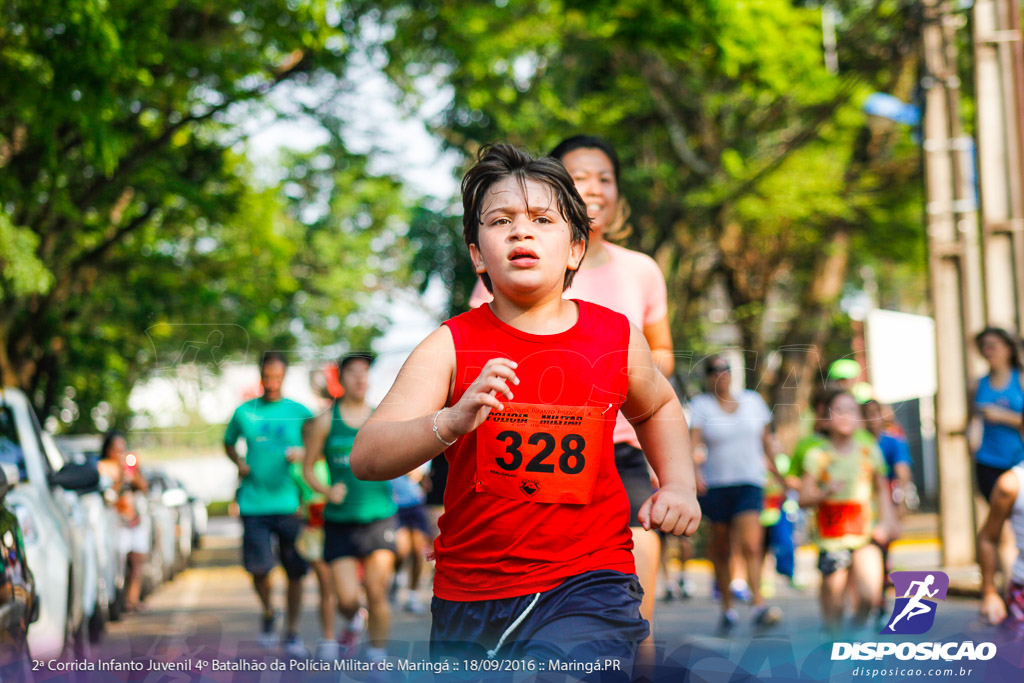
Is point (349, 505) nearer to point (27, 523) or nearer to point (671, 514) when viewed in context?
point (27, 523)

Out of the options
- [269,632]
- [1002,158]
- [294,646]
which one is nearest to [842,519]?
[294,646]

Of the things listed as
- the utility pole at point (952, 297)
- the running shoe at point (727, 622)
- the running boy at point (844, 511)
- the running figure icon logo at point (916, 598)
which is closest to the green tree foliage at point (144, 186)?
the running figure icon logo at point (916, 598)

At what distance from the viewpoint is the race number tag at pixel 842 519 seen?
23.9 ft

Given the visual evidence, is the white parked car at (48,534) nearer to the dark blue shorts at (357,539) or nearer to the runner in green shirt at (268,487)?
the dark blue shorts at (357,539)

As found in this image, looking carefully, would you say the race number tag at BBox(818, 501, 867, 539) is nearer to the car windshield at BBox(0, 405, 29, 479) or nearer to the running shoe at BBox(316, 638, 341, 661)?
the running shoe at BBox(316, 638, 341, 661)

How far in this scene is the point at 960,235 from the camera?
A: 10.7m

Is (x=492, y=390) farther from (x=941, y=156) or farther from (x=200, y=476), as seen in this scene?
(x=200, y=476)

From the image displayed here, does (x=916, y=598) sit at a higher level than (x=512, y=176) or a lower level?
lower

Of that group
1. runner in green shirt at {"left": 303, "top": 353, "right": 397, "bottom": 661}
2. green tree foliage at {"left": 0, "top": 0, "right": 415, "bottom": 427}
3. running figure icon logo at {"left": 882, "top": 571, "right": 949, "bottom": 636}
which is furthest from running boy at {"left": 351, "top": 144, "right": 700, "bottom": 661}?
runner in green shirt at {"left": 303, "top": 353, "right": 397, "bottom": 661}

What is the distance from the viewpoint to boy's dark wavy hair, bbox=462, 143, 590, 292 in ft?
9.57

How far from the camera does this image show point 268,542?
8.48 meters

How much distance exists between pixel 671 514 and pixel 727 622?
624 centimetres

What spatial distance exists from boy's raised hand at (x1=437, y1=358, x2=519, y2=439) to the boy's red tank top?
286 mm

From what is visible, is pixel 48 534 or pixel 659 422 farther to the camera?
pixel 48 534
